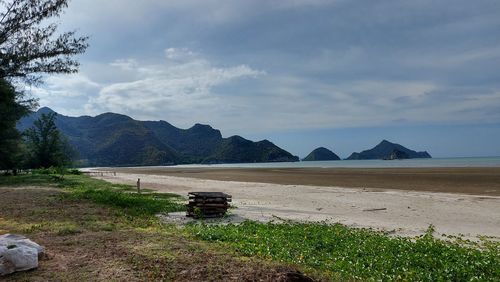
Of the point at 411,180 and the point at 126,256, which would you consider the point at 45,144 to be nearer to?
the point at 411,180

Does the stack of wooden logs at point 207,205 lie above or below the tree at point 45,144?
below

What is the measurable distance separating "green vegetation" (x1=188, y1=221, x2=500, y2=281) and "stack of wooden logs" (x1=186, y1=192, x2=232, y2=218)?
522 cm

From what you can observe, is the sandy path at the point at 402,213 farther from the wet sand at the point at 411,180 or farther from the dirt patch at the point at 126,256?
the dirt patch at the point at 126,256

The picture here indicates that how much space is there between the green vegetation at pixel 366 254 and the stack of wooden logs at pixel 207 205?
522 centimetres

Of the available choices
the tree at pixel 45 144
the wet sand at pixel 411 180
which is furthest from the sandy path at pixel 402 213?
the tree at pixel 45 144

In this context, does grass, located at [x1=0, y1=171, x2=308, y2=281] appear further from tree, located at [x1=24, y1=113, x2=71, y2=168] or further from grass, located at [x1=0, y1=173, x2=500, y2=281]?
tree, located at [x1=24, y1=113, x2=71, y2=168]

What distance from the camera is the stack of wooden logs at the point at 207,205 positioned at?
17516 millimetres

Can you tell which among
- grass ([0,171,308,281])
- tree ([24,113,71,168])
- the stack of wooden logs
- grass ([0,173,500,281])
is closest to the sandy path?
the stack of wooden logs

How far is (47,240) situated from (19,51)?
19.8 ft

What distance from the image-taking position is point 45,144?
5894 centimetres

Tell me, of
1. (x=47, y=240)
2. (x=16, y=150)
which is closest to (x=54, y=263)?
(x=47, y=240)

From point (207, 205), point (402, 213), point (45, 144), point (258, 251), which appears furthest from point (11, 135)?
point (258, 251)

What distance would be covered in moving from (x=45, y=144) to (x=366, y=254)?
59.1m

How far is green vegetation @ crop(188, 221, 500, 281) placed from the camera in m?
7.84
